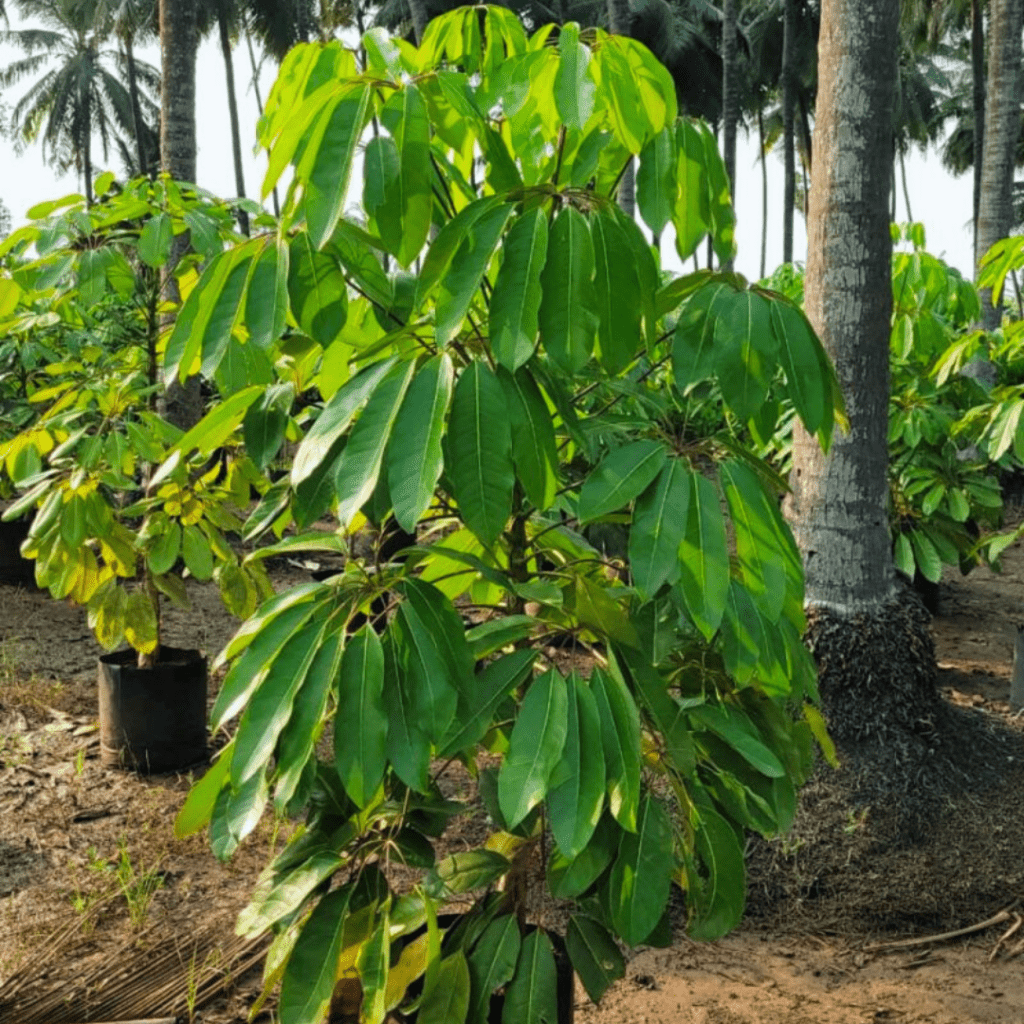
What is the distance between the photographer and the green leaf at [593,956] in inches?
63.2

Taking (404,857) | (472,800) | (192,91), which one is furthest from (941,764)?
(192,91)

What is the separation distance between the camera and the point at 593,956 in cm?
161

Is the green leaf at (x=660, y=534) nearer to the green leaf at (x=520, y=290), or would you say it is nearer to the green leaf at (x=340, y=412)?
the green leaf at (x=520, y=290)

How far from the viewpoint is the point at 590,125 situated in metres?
1.57

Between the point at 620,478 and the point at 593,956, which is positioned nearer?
the point at 620,478

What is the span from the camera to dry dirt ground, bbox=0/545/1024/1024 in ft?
8.05

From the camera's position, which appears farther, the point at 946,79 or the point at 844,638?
the point at 946,79

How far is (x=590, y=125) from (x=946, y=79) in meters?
37.8

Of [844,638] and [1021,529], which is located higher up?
[1021,529]

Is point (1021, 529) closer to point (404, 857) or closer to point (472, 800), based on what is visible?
point (472, 800)

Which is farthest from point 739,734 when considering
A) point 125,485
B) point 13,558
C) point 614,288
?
point 13,558

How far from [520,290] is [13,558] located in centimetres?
572

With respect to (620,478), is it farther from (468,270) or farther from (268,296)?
(268,296)

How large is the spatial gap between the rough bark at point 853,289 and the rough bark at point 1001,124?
13.6ft
